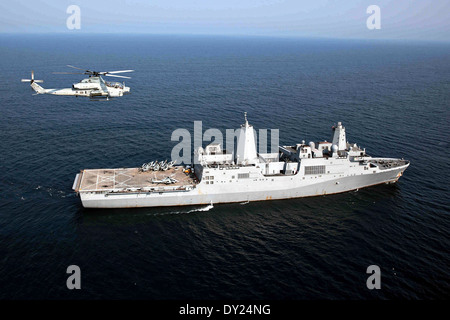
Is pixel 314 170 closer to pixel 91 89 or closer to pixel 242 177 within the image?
pixel 242 177

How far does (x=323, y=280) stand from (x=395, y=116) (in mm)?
63936

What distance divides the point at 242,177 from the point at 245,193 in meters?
2.35

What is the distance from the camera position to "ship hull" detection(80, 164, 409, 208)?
4653 cm

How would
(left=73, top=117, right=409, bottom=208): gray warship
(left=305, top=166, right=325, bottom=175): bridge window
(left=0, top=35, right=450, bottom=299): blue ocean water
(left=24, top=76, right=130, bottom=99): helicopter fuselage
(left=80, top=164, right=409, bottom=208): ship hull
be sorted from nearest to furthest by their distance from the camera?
(left=0, top=35, right=450, bottom=299): blue ocean water → (left=80, top=164, right=409, bottom=208): ship hull → (left=73, top=117, right=409, bottom=208): gray warship → (left=305, top=166, right=325, bottom=175): bridge window → (left=24, top=76, right=130, bottom=99): helicopter fuselage

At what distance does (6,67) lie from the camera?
143750 mm

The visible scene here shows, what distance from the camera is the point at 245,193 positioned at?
163 feet

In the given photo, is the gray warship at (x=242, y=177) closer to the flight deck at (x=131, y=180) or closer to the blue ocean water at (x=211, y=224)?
the flight deck at (x=131, y=180)

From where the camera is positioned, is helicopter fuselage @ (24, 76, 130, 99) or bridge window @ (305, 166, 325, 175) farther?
helicopter fuselage @ (24, 76, 130, 99)

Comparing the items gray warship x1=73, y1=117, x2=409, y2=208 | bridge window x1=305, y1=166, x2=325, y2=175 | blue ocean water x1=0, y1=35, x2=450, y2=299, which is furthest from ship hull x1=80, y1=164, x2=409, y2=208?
blue ocean water x1=0, y1=35, x2=450, y2=299

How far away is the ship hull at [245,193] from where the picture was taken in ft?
153

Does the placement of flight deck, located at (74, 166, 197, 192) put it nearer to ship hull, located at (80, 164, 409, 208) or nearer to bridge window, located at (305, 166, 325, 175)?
ship hull, located at (80, 164, 409, 208)

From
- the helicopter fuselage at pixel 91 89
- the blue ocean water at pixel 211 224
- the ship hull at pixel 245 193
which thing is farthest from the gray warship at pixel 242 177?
the helicopter fuselage at pixel 91 89

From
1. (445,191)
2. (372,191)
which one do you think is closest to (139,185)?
(372,191)

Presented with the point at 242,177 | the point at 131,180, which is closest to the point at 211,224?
the point at 242,177
